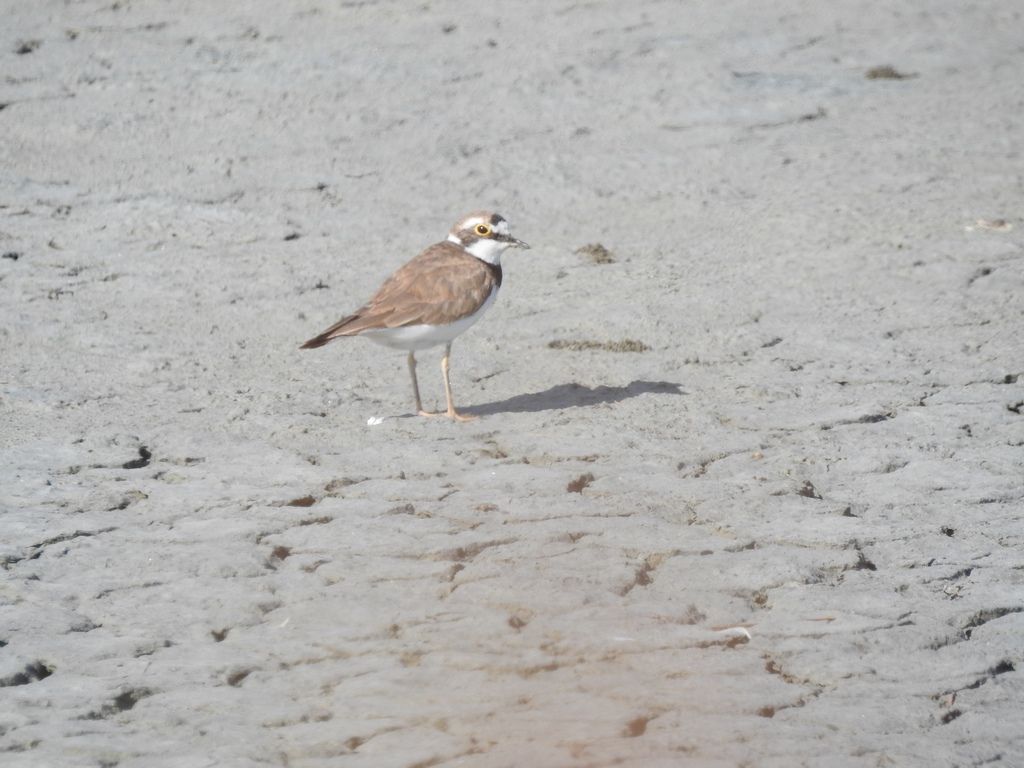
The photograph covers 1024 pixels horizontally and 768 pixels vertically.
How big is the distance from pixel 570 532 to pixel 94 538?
1.76m

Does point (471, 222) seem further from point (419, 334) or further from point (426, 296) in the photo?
point (419, 334)

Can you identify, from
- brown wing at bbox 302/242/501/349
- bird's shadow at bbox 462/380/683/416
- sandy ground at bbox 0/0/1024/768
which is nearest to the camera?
sandy ground at bbox 0/0/1024/768

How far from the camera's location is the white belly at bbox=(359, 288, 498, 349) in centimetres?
669

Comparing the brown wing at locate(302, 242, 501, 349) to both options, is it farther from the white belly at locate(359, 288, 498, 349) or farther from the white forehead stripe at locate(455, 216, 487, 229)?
the white forehead stripe at locate(455, 216, 487, 229)

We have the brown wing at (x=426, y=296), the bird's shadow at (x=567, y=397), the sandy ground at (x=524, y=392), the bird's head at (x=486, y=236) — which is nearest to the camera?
the sandy ground at (x=524, y=392)

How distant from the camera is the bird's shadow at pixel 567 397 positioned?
6.85 meters

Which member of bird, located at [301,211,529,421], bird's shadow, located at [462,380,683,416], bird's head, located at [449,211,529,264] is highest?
bird's head, located at [449,211,529,264]

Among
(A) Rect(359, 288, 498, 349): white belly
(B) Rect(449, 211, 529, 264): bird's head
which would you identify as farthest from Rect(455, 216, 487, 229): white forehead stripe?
(A) Rect(359, 288, 498, 349): white belly

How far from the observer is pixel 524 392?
7082mm

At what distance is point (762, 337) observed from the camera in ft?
24.8

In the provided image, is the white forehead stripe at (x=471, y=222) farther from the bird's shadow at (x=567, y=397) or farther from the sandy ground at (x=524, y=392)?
the bird's shadow at (x=567, y=397)

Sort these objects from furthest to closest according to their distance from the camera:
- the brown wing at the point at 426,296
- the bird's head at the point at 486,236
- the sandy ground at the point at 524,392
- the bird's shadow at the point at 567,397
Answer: the bird's head at the point at 486,236 → the bird's shadow at the point at 567,397 → the brown wing at the point at 426,296 → the sandy ground at the point at 524,392

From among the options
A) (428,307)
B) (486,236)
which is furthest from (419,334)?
(486,236)

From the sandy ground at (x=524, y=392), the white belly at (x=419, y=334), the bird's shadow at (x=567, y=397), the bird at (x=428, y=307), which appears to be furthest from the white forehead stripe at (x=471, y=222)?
the bird's shadow at (x=567, y=397)
